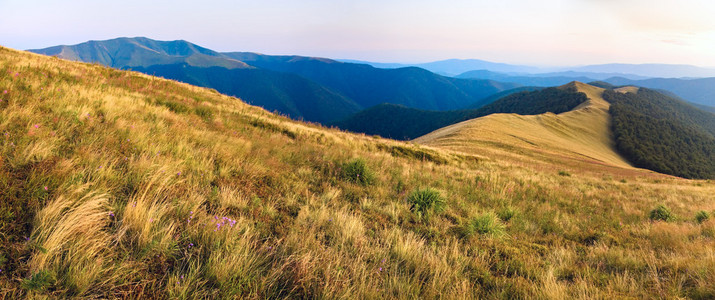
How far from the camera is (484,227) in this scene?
467 cm

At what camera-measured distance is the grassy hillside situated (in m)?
2.30

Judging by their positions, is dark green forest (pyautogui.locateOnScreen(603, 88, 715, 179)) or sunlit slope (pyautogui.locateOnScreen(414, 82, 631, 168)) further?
dark green forest (pyautogui.locateOnScreen(603, 88, 715, 179))

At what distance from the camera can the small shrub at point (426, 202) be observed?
528 cm

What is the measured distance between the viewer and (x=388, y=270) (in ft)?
10.2

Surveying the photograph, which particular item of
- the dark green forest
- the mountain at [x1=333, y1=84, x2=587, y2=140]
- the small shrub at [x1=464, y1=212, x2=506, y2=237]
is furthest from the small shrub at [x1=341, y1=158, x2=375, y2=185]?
the mountain at [x1=333, y1=84, x2=587, y2=140]

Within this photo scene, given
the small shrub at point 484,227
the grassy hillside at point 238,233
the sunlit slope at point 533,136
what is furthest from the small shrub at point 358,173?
the sunlit slope at point 533,136

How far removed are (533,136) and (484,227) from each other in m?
54.8

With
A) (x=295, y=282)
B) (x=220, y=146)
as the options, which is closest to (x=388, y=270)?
(x=295, y=282)

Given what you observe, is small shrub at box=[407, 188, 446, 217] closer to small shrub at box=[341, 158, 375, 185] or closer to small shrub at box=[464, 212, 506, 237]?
small shrub at box=[464, 212, 506, 237]

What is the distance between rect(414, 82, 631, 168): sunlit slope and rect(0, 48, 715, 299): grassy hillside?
87.9 ft

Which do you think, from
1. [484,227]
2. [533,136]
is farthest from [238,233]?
[533,136]

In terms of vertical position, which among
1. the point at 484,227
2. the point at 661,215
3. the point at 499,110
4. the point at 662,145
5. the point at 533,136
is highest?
the point at 484,227

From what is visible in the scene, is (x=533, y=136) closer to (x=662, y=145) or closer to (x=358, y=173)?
(x=358, y=173)

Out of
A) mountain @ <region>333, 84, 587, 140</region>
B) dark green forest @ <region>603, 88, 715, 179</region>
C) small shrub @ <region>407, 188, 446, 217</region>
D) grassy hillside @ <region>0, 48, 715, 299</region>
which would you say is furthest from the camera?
mountain @ <region>333, 84, 587, 140</region>
